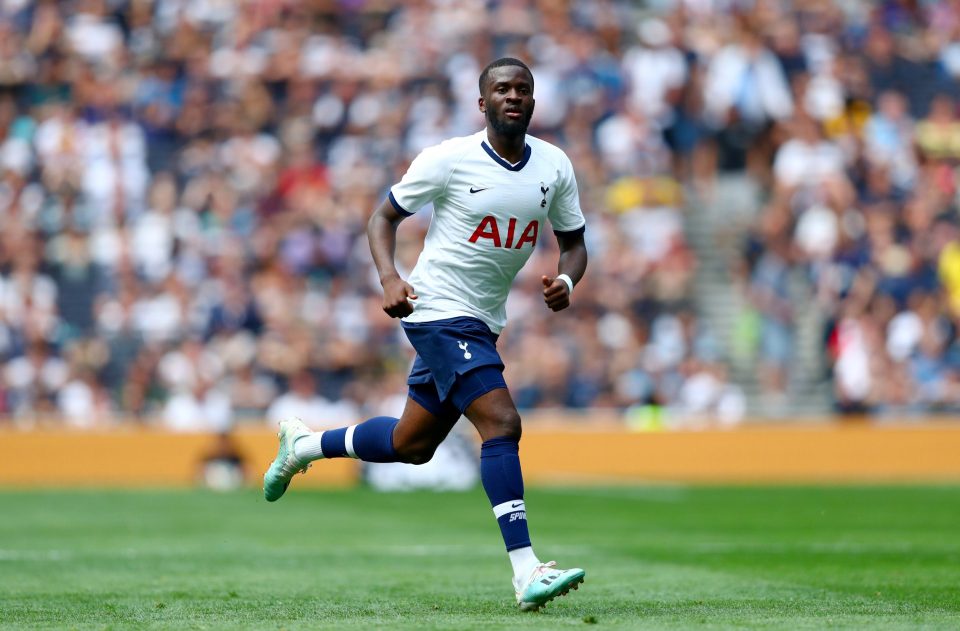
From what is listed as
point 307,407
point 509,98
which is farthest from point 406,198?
point 307,407

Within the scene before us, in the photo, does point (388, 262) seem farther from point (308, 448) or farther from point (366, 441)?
point (308, 448)

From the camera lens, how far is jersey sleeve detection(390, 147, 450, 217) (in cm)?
681

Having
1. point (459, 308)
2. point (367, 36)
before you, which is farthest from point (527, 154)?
point (367, 36)

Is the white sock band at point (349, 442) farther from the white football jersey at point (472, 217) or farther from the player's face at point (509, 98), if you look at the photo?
the player's face at point (509, 98)

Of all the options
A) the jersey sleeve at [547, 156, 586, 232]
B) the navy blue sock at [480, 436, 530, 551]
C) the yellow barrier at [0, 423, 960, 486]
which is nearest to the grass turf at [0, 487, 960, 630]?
the navy blue sock at [480, 436, 530, 551]

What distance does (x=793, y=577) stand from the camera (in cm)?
791

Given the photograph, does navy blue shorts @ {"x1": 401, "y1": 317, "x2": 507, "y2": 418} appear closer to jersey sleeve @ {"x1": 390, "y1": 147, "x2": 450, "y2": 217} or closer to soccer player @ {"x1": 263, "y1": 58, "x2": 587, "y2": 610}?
soccer player @ {"x1": 263, "y1": 58, "x2": 587, "y2": 610}

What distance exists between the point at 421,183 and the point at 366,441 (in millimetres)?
1285

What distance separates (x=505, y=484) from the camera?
653 cm

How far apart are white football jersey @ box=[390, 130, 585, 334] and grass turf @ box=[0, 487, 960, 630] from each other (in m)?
1.37

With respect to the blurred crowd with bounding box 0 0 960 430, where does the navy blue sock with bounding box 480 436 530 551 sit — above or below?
below

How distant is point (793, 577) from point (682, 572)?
2.14ft

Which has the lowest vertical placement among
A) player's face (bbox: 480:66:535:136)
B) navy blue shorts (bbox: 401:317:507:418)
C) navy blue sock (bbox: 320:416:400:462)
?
navy blue sock (bbox: 320:416:400:462)

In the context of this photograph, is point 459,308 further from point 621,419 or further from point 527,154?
point 621,419
